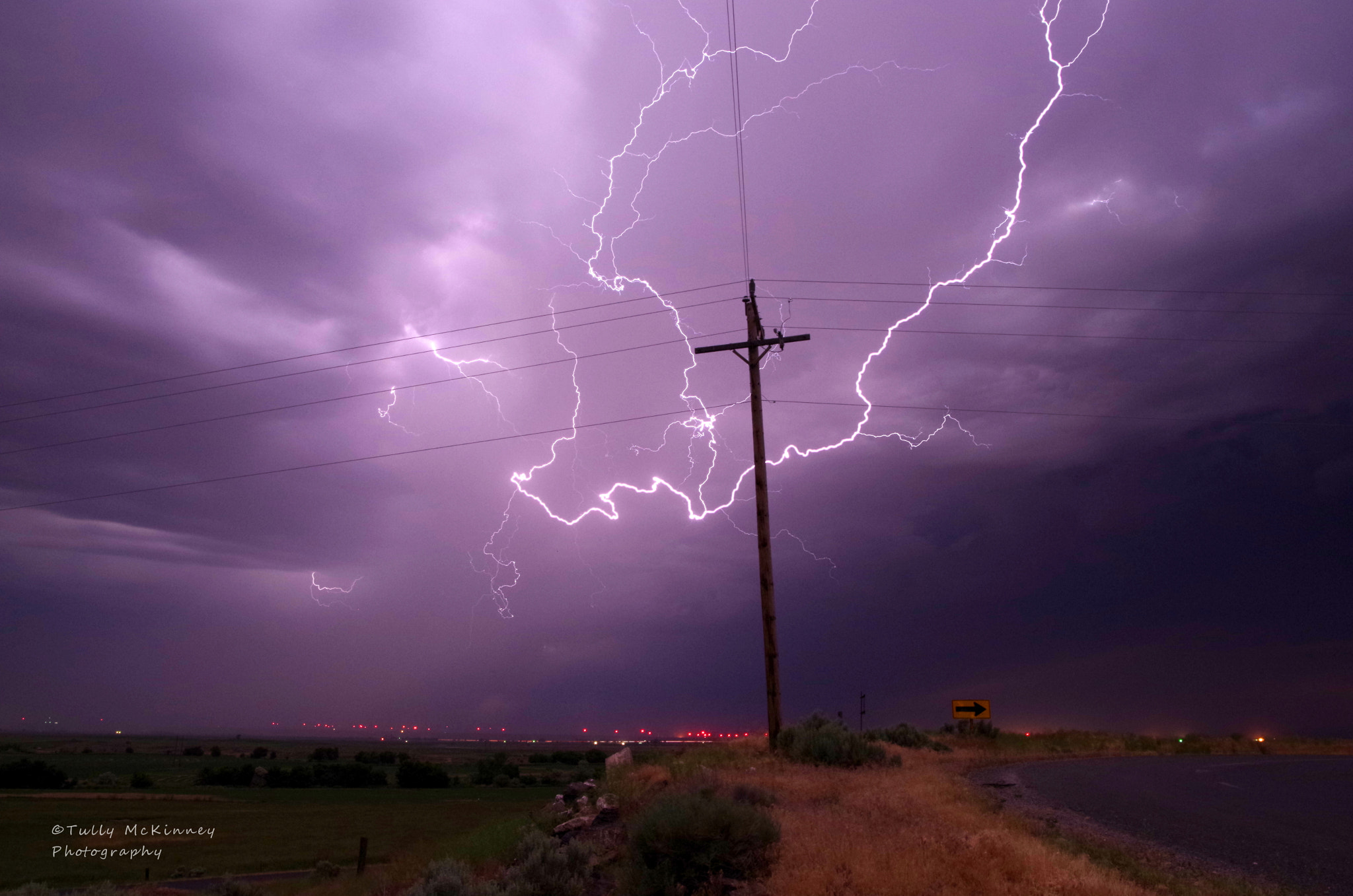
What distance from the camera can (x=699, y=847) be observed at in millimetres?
7848

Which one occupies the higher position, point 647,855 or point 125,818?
point 647,855

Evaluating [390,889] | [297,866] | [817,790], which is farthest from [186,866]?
[817,790]

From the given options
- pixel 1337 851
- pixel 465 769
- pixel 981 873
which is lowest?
pixel 465 769

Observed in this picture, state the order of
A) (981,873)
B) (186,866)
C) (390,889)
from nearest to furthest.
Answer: (981,873) < (390,889) < (186,866)

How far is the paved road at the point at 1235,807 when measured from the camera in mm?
8523

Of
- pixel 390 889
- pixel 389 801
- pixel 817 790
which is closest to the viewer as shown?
pixel 817 790

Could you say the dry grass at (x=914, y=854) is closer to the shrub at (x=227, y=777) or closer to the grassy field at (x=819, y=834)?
the grassy field at (x=819, y=834)

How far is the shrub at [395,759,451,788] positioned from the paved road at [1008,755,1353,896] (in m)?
82.8

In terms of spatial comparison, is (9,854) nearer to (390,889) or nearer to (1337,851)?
(390,889)

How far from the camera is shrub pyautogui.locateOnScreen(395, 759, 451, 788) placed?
90812 millimetres

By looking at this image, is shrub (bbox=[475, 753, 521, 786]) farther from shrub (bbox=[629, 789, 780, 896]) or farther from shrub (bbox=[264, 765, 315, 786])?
shrub (bbox=[629, 789, 780, 896])

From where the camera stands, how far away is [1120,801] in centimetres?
1367

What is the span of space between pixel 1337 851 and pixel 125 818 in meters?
68.7

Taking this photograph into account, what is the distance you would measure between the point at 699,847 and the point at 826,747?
9.20 m
